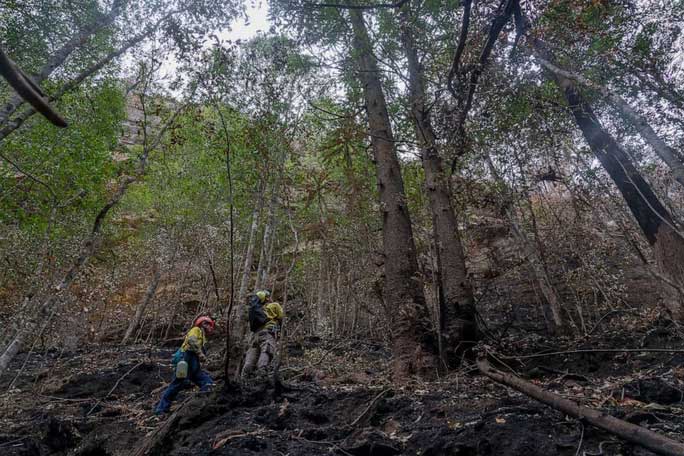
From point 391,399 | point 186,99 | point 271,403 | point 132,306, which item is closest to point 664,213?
point 391,399

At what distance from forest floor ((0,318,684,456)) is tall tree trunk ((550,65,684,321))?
0.85 meters

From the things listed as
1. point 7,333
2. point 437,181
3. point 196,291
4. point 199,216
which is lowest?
point 7,333

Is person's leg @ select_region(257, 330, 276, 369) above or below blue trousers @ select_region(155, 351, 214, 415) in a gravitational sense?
above

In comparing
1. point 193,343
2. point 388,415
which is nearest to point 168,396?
point 193,343

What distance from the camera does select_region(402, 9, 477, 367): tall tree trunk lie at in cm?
431

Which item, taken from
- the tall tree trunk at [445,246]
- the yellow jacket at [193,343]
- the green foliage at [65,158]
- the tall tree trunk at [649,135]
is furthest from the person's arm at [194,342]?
the tall tree trunk at [649,135]

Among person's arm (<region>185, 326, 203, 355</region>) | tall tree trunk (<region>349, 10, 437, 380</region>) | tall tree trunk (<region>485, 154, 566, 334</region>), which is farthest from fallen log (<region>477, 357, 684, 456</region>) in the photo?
person's arm (<region>185, 326, 203, 355</region>)

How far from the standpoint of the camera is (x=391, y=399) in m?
3.35

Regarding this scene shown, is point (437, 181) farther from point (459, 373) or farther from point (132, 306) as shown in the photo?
point (132, 306)

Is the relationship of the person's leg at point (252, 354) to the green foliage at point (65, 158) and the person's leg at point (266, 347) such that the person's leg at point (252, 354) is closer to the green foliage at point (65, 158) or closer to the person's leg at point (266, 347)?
the person's leg at point (266, 347)

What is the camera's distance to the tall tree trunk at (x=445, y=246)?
431 centimetres

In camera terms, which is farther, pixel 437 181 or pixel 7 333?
pixel 7 333

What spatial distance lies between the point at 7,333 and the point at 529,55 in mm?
9464

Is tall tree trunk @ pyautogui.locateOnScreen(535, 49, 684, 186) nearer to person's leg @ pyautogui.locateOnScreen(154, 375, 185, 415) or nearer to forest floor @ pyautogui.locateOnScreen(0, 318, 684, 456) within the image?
forest floor @ pyautogui.locateOnScreen(0, 318, 684, 456)
